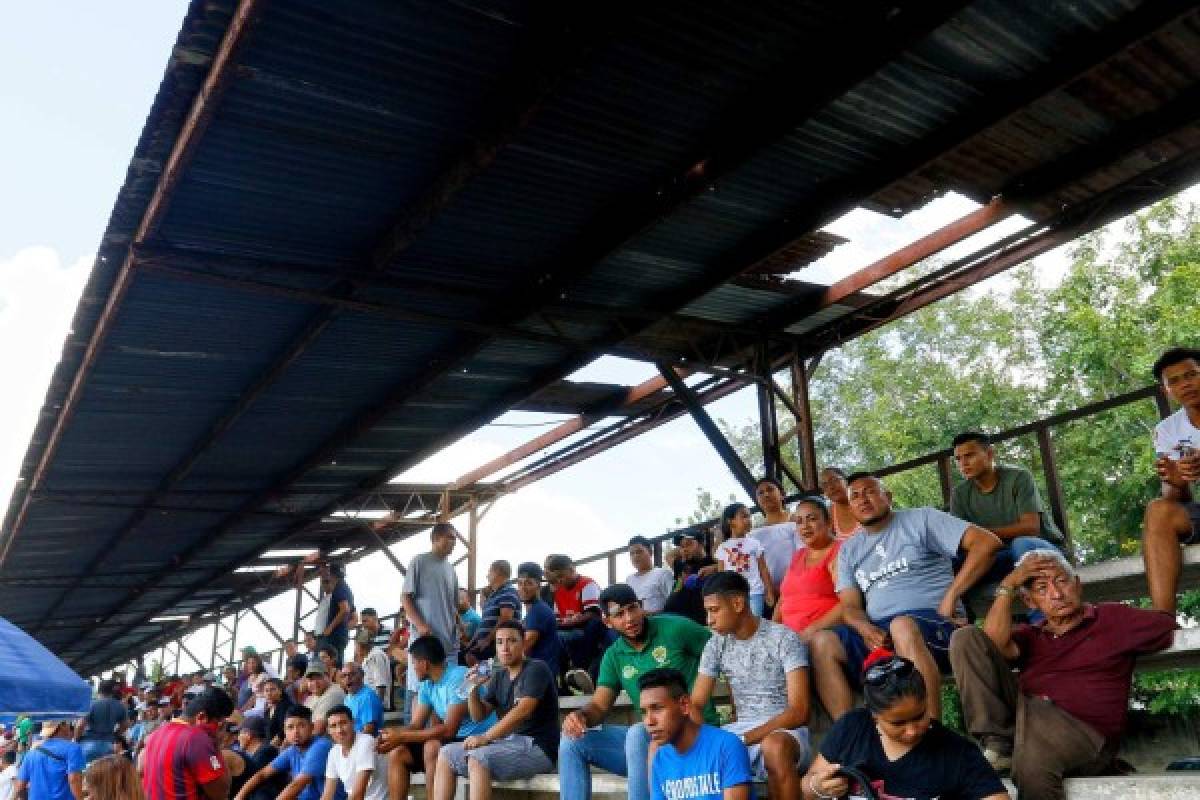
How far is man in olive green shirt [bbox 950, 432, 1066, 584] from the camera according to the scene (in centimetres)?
518

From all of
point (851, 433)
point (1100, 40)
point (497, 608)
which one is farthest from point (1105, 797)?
point (851, 433)

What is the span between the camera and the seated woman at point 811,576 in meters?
5.37

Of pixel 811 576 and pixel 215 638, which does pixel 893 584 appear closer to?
pixel 811 576

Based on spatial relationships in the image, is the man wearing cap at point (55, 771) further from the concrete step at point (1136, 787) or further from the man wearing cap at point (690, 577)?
the concrete step at point (1136, 787)

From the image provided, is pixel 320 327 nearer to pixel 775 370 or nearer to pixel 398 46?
pixel 398 46

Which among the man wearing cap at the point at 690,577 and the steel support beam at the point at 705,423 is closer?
the man wearing cap at the point at 690,577

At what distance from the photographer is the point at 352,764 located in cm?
689

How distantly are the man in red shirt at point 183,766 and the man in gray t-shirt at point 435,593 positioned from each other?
2.21 m

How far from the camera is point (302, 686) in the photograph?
1001 centimetres

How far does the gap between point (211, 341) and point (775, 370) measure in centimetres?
565

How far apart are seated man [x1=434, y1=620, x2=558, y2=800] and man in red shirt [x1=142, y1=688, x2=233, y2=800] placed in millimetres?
1457

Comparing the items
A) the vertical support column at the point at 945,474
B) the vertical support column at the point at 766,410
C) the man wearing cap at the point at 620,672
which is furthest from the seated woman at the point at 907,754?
the vertical support column at the point at 766,410

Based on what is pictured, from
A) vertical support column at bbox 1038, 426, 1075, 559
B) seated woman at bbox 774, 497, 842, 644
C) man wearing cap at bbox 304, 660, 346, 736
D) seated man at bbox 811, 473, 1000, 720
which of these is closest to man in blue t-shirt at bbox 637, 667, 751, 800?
seated man at bbox 811, 473, 1000, 720

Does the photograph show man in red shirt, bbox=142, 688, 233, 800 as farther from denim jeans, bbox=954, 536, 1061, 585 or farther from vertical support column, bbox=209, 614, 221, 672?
vertical support column, bbox=209, 614, 221, 672
